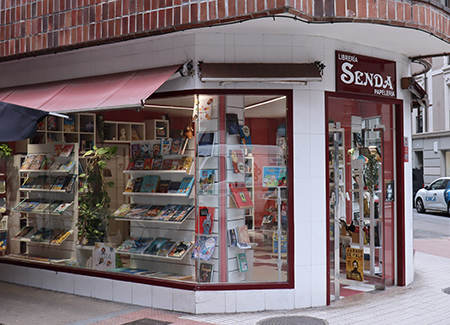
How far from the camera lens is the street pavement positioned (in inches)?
234

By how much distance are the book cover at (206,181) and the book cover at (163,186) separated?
580 mm

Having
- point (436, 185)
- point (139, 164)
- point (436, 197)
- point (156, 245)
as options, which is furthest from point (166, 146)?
point (436, 185)

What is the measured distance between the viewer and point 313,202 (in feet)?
21.3

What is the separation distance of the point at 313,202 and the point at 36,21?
493cm

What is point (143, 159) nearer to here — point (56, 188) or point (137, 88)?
point (137, 88)

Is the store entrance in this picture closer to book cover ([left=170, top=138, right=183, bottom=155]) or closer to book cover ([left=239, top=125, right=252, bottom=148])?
book cover ([left=239, top=125, right=252, bottom=148])

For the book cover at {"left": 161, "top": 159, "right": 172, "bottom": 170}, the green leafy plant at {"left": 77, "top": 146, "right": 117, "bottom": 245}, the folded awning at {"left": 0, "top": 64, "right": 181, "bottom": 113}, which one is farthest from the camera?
the green leafy plant at {"left": 77, "top": 146, "right": 117, "bottom": 245}

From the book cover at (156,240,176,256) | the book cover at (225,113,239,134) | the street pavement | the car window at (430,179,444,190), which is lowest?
the street pavement

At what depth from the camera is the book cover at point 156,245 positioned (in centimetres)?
688

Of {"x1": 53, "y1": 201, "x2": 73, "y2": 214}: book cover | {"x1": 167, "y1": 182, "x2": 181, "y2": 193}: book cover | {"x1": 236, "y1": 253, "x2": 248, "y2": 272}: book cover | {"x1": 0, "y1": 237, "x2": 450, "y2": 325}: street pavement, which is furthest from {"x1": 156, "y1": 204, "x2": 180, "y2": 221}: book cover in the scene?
{"x1": 53, "y1": 201, "x2": 73, "y2": 214}: book cover

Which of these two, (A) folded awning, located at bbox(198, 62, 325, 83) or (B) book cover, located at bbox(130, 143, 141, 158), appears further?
(B) book cover, located at bbox(130, 143, 141, 158)

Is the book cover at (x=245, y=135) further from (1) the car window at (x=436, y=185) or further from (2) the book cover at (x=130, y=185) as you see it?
(1) the car window at (x=436, y=185)

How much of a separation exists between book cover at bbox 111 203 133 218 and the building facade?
29 mm

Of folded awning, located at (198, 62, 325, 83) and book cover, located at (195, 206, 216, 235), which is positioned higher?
folded awning, located at (198, 62, 325, 83)
